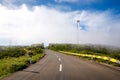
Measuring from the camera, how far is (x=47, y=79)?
29.3ft

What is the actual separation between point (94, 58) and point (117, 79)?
15163 mm

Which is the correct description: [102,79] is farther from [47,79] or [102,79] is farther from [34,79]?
[34,79]

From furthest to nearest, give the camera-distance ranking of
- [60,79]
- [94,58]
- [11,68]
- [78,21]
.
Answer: [78,21], [94,58], [11,68], [60,79]

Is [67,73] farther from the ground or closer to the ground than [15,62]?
closer to the ground

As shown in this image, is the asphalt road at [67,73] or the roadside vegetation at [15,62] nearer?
the asphalt road at [67,73]

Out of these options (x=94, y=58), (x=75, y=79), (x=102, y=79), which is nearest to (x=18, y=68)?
(x=75, y=79)

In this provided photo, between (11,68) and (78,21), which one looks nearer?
(11,68)

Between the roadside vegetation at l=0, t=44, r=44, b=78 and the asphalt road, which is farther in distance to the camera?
the roadside vegetation at l=0, t=44, r=44, b=78

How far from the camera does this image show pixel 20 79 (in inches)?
357

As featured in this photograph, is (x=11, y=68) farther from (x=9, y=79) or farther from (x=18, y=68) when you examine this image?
(x=9, y=79)

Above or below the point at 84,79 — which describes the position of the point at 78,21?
above

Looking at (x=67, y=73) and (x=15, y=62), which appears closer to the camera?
(x=67, y=73)

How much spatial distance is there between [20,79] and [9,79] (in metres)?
0.71

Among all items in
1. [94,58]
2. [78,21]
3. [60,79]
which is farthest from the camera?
[78,21]
